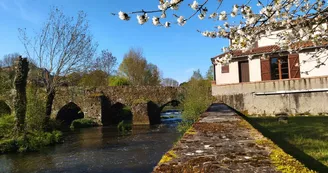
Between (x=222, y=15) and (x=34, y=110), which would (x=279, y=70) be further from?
(x=34, y=110)

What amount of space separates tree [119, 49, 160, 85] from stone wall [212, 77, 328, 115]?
28971 millimetres

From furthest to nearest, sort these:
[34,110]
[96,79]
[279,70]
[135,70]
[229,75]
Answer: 1. [135,70]
2. [96,79]
3. [229,75]
4. [279,70]
5. [34,110]

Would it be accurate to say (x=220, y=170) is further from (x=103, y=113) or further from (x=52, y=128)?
(x=103, y=113)

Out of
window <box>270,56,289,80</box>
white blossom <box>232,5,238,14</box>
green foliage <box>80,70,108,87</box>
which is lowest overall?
white blossom <box>232,5,238,14</box>

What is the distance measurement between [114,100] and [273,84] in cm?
1624

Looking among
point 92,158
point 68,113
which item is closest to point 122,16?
point 92,158

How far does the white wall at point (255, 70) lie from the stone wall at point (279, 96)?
1.78 ft

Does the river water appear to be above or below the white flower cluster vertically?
below

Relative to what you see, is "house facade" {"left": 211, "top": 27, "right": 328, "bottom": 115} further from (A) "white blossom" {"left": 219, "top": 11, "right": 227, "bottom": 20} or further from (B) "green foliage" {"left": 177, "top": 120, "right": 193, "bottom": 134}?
(A) "white blossom" {"left": 219, "top": 11, "right": 227, "bottom": 20}

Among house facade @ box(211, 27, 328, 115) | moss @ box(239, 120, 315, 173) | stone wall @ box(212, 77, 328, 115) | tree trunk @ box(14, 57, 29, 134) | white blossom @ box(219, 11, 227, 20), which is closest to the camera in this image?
moss @ box(239, 120, 315, 173)

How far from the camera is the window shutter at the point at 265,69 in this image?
57.7 ft

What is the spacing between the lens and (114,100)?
1073 inches

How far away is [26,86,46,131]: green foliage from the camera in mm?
15254

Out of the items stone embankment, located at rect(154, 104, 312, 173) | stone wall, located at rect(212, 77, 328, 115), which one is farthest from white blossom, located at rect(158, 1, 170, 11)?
stone wall, located at rect(212, 77, 328, 115)
